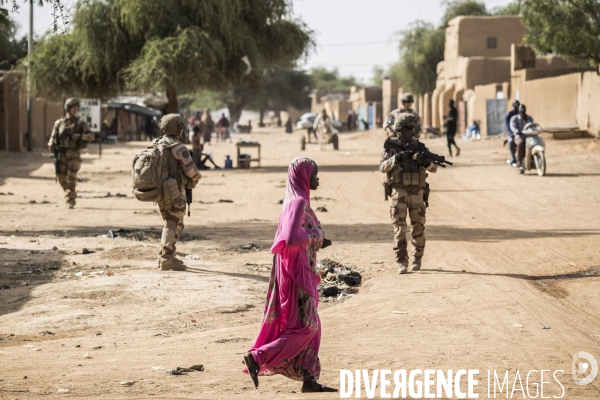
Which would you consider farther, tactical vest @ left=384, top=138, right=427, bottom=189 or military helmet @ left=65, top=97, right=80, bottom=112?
military helmet @ left=65, top=97, right=80, bottom=112

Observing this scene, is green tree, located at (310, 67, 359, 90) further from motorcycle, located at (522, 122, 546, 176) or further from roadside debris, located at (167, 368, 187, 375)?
roadside debris, located at (167, 368, 187, 375)

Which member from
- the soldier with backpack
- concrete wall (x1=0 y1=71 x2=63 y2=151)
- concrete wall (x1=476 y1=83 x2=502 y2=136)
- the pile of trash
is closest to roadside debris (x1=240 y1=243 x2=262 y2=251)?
the pile of trash

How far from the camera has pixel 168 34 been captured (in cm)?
2759

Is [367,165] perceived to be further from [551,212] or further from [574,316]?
[574,316]

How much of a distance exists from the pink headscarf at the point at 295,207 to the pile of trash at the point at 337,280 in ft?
12.1

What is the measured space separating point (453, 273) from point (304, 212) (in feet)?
15.7

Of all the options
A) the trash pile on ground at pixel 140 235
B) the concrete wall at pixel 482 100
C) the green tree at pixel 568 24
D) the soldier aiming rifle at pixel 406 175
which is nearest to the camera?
the soldier aiming rifle at pixel 406 175

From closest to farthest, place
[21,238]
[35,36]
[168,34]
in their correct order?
[21,238] < [168,34] < [35,36]

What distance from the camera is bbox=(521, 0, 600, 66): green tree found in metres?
28.0

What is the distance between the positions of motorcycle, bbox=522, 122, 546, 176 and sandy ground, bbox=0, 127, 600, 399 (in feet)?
8.33

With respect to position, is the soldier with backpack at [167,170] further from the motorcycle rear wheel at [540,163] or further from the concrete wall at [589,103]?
the concrete wall at [589,103]

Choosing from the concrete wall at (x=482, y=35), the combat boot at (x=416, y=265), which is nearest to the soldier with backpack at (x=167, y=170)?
the combat boot at (x=416, y=265)

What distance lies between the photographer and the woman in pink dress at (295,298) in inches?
242

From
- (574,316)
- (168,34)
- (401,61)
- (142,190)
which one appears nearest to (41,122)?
(168,34)
